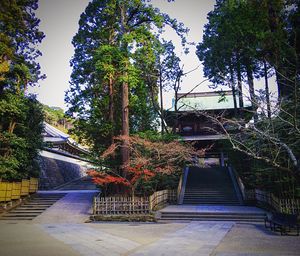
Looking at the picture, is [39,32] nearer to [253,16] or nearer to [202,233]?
[253,16]

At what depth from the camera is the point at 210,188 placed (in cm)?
2145

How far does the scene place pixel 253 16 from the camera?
51.6 feet

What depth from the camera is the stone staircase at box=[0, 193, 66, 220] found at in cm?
1462

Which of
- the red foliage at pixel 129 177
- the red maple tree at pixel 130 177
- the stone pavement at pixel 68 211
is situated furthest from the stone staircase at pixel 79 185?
the red foliage at pixel 129 177

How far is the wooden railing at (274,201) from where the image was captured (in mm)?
12055

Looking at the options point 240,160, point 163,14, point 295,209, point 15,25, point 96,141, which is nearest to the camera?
point 295,209

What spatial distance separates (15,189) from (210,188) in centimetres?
1411

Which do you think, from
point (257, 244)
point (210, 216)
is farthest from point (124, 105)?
point (257, 244)

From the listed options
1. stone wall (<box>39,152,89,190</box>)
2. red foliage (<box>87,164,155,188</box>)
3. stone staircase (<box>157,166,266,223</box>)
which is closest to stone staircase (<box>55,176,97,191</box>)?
stone wall (<box>39,152,89,190</box>)

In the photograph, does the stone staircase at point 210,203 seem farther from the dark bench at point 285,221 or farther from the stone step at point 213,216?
the dark bench at point 285,221

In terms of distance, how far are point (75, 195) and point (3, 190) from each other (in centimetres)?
504

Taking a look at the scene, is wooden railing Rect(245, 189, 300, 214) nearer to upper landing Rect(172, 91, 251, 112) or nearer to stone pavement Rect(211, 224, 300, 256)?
stone pavement Rect(211, 224, 300, 256)

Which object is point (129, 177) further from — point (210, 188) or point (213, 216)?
point (210, 188)

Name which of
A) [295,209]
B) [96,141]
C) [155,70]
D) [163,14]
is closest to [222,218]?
[295,209]
